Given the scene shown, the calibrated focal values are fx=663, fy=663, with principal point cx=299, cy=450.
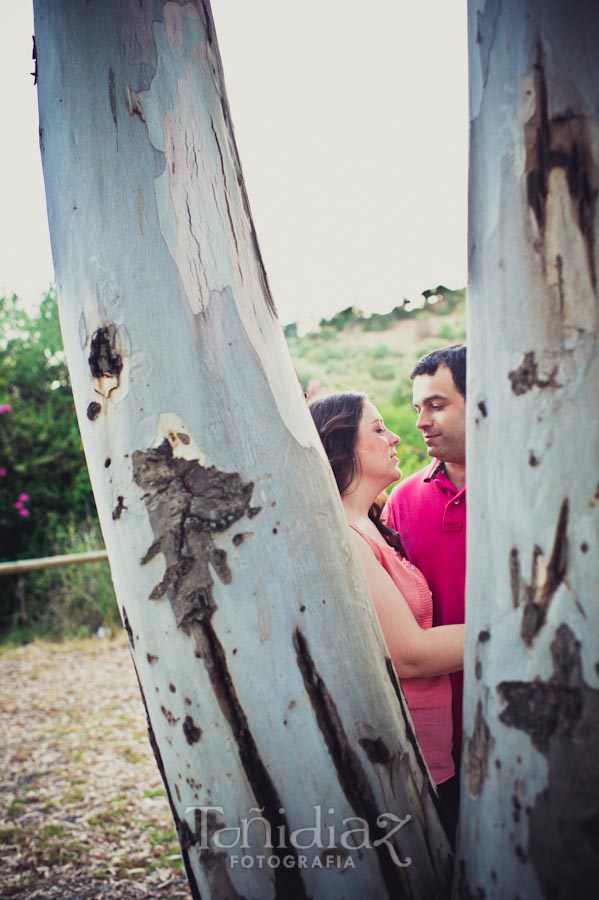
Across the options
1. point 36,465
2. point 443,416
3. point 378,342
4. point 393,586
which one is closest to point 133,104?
point 393,586

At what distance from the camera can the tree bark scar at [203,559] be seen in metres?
1.11

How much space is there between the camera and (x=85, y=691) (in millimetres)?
6047

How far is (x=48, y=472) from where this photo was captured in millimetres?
9484

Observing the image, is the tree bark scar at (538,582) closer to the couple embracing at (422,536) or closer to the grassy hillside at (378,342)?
the couple embracing at (422,536)

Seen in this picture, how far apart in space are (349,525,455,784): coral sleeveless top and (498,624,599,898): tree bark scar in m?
0.85

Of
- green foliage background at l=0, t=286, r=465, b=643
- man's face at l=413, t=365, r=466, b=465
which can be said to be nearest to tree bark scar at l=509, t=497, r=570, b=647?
man's face at l=413, t=365, r=466, b=465

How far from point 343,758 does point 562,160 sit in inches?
40.1

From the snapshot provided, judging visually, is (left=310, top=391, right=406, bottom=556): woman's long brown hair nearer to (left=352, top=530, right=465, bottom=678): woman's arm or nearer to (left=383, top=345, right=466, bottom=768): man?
(left=383, top=345, right=466, bottom=768): man

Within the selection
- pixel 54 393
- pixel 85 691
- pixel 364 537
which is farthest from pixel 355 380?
pixel 364 537

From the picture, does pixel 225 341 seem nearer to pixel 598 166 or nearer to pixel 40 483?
pixel 598 166

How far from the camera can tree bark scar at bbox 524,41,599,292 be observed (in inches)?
39.6

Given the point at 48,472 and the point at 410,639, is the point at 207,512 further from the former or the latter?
the point at 48,472

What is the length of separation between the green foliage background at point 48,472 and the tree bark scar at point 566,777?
731 centimetres

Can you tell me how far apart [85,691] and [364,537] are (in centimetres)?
513
